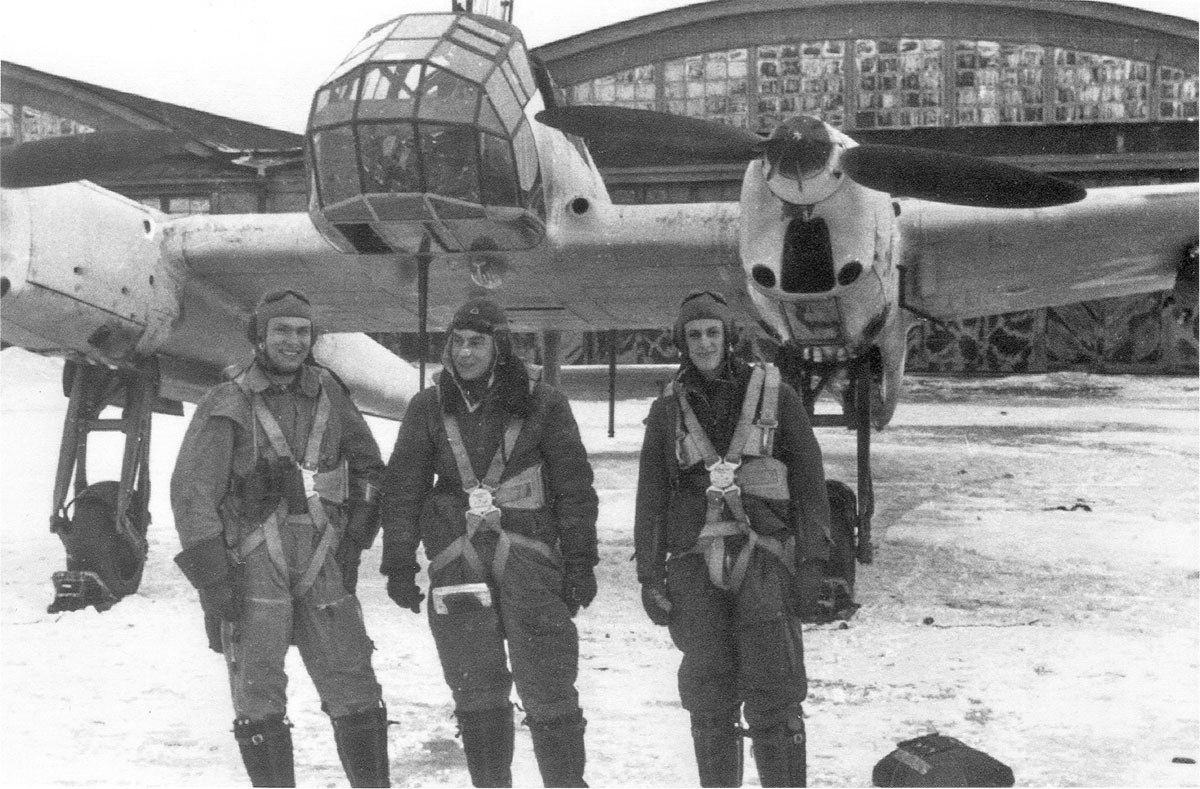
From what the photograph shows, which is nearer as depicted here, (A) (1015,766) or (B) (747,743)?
(A) (1015,766)

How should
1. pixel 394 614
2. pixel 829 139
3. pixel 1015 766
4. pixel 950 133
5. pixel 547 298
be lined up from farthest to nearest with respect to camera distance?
pixel 950 133
pixel 547 298
pixel 394 614
pixel 829 139
pixel 1015 766

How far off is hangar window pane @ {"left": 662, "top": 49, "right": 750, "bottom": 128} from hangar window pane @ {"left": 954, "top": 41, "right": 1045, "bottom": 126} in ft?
15.6

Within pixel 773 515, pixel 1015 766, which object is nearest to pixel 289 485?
pixel 773 515

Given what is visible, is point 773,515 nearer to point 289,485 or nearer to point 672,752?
point 672,752

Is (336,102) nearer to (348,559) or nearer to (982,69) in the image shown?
(348,559)

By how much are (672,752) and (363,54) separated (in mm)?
4253

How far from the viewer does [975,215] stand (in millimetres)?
7422

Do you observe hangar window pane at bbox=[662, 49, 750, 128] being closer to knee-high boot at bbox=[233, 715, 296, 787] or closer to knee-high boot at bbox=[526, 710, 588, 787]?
knee-high boot at bbox=[526, 710, 588, 787]

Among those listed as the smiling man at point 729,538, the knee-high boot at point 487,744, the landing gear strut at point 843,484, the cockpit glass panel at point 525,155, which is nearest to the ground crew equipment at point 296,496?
the knee-high boot at point 487,744

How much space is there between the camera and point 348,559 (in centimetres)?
405

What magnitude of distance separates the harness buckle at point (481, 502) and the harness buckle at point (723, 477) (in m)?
0.80

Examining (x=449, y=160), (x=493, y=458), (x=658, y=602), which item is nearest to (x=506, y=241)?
(x=449, y=160)

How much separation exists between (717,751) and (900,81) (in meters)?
22.9

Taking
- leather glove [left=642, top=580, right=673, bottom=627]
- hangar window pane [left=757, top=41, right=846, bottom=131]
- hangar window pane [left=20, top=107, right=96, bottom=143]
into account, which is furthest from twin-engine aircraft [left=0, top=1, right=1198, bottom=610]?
hangar window pane [left=757, top=41, right=846, bottom=131]
